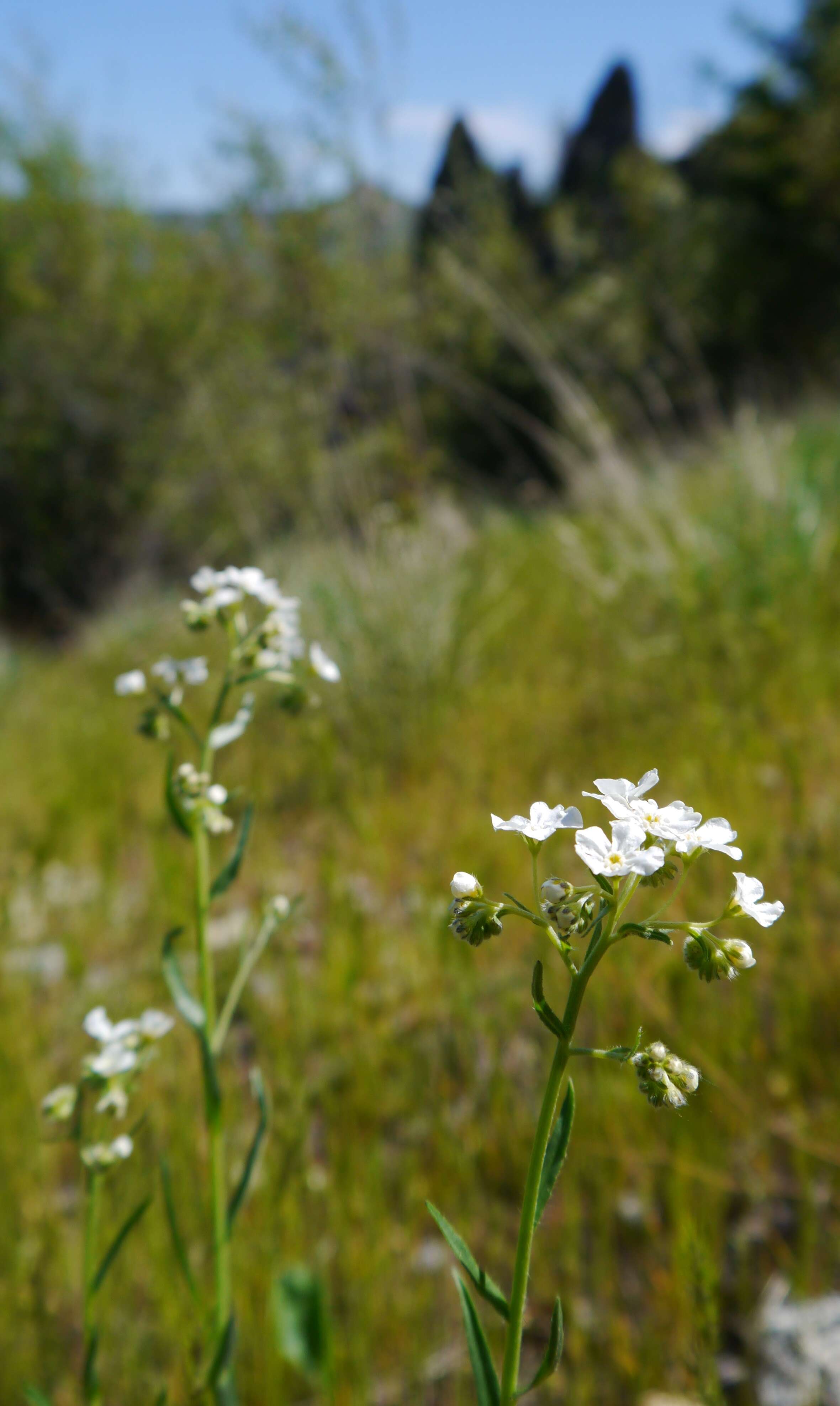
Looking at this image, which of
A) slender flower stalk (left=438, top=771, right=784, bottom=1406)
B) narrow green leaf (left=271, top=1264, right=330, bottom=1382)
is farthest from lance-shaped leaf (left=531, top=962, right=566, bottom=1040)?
narrow green leaf (left=271, top=1264, right=330, bottom=1382)

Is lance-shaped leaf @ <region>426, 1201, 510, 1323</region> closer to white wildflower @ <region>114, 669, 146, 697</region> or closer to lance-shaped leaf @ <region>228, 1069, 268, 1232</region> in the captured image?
lance-shaped leaf @ <region>228, 1069, 268, 1232</region>

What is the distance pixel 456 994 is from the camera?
1716 mm

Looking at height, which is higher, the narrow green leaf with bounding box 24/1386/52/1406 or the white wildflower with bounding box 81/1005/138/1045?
the white wildflower with bounding box 81/1005/138/1045

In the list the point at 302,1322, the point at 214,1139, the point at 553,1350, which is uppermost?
the point at 214,1139

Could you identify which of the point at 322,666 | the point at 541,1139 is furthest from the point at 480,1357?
the point at 322,666

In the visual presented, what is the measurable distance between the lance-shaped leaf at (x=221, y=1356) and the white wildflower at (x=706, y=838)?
538 millimetres

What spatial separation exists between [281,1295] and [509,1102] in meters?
0.48

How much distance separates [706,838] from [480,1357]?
31 centimetres

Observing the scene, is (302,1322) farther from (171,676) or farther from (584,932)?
(584,932)

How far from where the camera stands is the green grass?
1.21 meters

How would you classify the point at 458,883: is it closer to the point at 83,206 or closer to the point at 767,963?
the point at 767,963

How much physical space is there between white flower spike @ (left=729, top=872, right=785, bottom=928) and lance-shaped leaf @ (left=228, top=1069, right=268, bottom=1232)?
42 centimetres

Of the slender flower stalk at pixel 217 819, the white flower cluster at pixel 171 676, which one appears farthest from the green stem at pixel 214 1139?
the white flower cluster at pixel 171 676

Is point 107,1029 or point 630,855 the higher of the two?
point 107,1029
